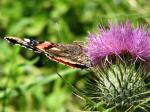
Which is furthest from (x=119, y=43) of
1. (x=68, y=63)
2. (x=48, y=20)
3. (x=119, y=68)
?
(x=48, y=20)

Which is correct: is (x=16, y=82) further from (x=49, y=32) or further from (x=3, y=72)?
(x=49, y=32)

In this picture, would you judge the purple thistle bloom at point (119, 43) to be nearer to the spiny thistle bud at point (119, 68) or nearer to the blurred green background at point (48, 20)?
the spiny thistle bud at point (119, 68)

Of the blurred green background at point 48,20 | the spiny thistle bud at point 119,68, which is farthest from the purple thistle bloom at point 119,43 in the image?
the blurred green background at point 48,20

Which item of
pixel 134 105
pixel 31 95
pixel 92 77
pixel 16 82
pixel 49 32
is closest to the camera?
pixel 134 105

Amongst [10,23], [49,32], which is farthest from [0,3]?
[49,32]

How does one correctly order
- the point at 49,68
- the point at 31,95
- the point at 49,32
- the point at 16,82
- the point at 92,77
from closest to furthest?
the point at 92,77, the point at 16,82, the point at 31,95, the point at 49,68, the point at 49,32

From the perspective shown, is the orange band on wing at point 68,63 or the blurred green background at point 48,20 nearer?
the orange band on wing at point 68,63
